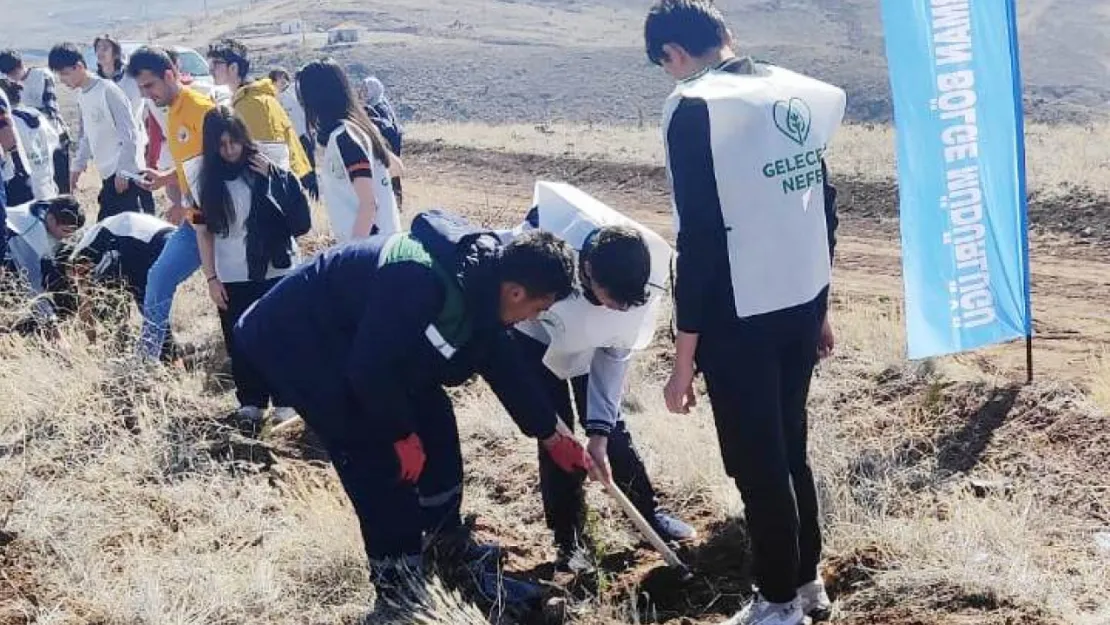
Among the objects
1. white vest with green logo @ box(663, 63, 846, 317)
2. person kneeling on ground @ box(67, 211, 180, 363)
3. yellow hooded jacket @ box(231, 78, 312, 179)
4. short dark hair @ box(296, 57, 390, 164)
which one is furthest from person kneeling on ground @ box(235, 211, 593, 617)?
person kneeling on ground @ box(67, 211, 180, 363)

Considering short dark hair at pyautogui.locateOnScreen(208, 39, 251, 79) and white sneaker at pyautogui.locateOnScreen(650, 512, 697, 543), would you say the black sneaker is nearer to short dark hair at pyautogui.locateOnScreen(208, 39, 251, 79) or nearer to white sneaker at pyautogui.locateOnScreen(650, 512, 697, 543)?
white sneaker at pyautogui.locateOnScreen(650, 512, 697, 543)

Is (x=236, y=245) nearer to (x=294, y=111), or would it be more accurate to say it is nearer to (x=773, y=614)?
(x=773, y=614)

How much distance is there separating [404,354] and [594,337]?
785mm

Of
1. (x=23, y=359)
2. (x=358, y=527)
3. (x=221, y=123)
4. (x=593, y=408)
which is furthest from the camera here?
(x=23, y=359)

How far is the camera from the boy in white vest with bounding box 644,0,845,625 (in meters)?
3.26

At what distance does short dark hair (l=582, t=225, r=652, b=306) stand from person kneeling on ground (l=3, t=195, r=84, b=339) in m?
4.29

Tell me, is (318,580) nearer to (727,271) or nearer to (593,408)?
(593,408)

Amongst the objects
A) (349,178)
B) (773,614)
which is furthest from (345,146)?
(773,614)

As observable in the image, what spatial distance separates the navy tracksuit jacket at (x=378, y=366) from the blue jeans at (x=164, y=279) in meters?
2.23

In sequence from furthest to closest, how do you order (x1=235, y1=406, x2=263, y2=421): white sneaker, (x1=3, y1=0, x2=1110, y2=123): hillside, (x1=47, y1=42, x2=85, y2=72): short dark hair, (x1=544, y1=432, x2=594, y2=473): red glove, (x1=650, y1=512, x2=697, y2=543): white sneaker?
(x1=3, y1=0, x2=1110, y2=123): hillside, (x1=47, y1=42, x2=85, y2=72): short dark hair, (x1=235, y1=406, x2=263, y2=421): white sneaker, (x1=650, y1=512, x2=697, y2=543): white sneaker, (x1=544, y1=432, x2=594, y2=473): red glove

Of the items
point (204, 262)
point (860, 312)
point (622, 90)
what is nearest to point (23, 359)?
point (204, 262)

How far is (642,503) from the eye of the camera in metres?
4.59

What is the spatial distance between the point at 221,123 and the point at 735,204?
2.93m

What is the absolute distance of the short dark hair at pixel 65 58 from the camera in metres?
7.87
